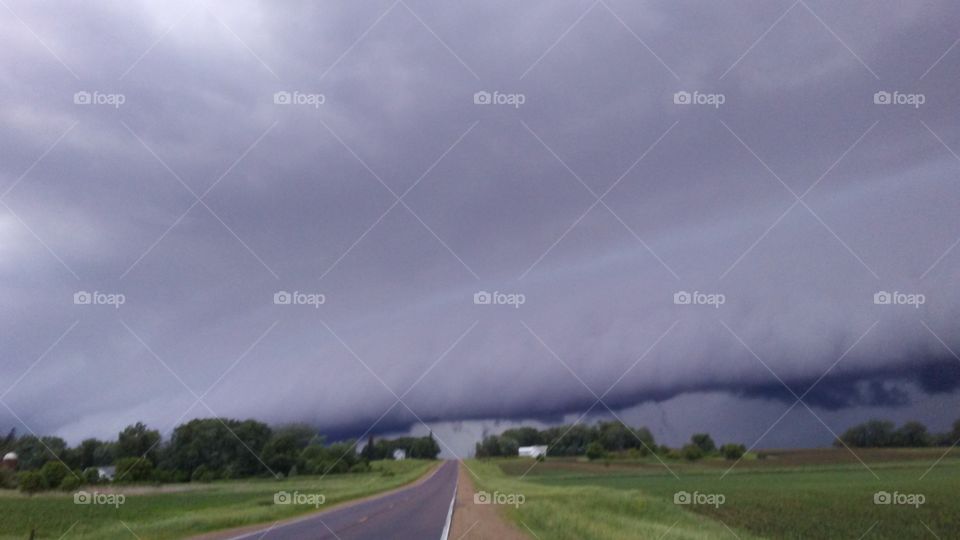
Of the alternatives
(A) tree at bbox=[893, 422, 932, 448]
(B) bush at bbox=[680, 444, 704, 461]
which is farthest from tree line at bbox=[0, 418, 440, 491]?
(A) tree at bbox=[893, 422, 932, 448]

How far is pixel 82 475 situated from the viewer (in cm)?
2233

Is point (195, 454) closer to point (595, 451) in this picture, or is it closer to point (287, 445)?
point (287, 445)

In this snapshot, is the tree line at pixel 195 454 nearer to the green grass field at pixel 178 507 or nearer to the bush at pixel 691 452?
the green grass field at pixel 178 507

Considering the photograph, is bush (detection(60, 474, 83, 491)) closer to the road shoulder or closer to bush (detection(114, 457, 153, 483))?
bush (detection(114, 457, 153, 483))

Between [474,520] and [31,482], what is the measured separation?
12126 millimetres

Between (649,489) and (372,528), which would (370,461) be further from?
(649,489)

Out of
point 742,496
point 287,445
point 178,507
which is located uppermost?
point 287,445

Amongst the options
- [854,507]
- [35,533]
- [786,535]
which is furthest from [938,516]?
[35,533]

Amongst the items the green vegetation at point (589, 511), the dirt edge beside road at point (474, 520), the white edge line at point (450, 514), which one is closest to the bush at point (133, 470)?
the white edge line at point (450, 514)

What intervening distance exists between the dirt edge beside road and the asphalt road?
32 cm

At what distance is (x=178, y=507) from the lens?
22875 mm

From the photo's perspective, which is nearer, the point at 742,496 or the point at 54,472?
the point at 54,472

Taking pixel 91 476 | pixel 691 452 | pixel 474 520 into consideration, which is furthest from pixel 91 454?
pixel 691 452

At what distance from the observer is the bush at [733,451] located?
21.1m
